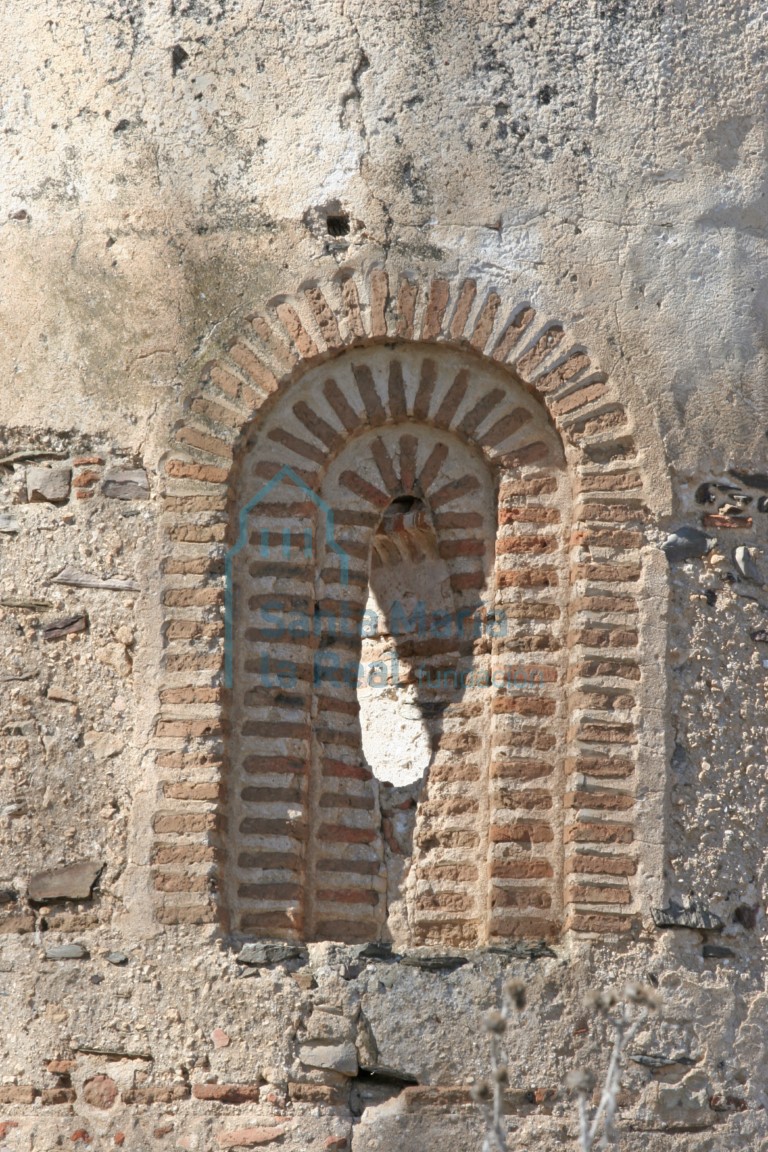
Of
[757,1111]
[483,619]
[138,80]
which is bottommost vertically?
[757,1111]

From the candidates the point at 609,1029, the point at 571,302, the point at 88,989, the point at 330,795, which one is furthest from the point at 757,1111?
the point at 571,302

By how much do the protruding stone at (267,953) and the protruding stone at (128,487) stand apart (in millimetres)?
1532

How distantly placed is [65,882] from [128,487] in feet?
4.34

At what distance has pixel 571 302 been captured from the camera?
24.3 feet

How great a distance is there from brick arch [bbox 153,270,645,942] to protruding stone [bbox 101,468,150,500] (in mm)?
→ 95

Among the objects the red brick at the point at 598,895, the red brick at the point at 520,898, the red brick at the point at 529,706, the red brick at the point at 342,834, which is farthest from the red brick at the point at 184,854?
the red brick at the point at 598,895

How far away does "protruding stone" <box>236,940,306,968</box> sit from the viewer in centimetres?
684

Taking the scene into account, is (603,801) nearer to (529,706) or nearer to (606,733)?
(606,733)

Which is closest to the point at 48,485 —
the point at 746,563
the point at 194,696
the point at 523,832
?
the point at 194,696

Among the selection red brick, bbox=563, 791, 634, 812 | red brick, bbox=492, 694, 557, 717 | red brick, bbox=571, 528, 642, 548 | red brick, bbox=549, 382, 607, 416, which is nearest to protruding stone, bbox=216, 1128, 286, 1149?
red brick, bbox=563, 791, 634, 812

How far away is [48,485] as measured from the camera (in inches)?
287

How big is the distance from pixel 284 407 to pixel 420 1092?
2.33 metres

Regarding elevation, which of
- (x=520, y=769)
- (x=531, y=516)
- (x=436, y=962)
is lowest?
(x=436, y=962)

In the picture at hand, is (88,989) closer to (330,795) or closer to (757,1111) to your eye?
(330,795)
